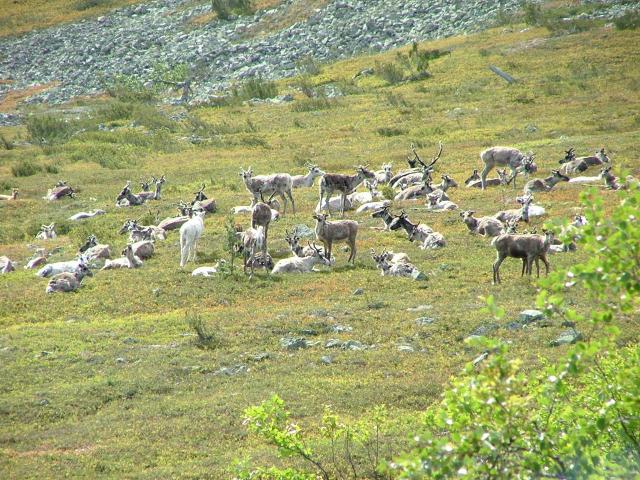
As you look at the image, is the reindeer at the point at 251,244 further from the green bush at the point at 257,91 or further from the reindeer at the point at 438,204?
the green bush at the point at 257,91

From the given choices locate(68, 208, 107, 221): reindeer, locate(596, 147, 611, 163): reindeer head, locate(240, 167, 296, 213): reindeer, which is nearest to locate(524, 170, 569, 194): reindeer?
locate(596, 147, 611, 163): reindeer head

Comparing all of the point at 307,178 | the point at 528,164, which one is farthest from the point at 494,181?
the point at 307,178

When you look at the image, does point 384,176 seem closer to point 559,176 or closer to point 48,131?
point 559,176

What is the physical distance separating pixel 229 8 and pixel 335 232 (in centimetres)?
6908

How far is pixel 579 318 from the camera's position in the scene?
664 centimetres

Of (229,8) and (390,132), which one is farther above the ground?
(390,132)

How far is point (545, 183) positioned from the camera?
29.5 metres

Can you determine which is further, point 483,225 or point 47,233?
point 47,233

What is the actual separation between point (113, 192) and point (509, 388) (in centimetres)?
3212

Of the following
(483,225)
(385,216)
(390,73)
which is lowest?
(390,73)

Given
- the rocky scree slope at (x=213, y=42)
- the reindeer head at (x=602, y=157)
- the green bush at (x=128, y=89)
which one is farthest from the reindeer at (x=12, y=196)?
the rocky scree slope at (x=213, y=42)

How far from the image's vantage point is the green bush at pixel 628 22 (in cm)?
5816

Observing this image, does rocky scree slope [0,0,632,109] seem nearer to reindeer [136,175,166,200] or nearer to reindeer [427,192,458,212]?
reindeer [136,175,166,200]

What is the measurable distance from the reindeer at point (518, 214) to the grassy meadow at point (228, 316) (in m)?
0.41
